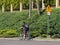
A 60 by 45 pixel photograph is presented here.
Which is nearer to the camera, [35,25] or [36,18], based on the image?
[35,25]

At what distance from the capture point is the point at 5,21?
4384 centimetres

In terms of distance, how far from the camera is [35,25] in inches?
1432

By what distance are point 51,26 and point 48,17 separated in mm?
1008

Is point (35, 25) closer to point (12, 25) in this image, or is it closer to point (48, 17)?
point (48, 17)

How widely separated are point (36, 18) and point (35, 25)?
2.81 meters

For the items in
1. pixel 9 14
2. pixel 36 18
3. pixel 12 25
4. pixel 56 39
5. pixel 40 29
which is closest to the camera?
pixel 56 39

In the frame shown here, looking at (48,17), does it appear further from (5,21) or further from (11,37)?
(5,21)

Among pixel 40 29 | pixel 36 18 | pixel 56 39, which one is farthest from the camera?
pixel 36 18

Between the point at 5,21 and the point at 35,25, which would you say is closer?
the point at 35,25

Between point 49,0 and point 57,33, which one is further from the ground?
point 49,0

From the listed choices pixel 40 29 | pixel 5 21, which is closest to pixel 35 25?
pixel 40 29

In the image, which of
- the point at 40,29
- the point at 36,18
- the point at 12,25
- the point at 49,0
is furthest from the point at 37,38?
the point at 49,0

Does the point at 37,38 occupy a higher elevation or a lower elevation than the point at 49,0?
lower

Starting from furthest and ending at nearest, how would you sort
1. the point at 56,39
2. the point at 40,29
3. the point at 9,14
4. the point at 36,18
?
1. the point at 9,14
2. the point at 36,18
3. the point at 40,29
4. the point at 56,39
